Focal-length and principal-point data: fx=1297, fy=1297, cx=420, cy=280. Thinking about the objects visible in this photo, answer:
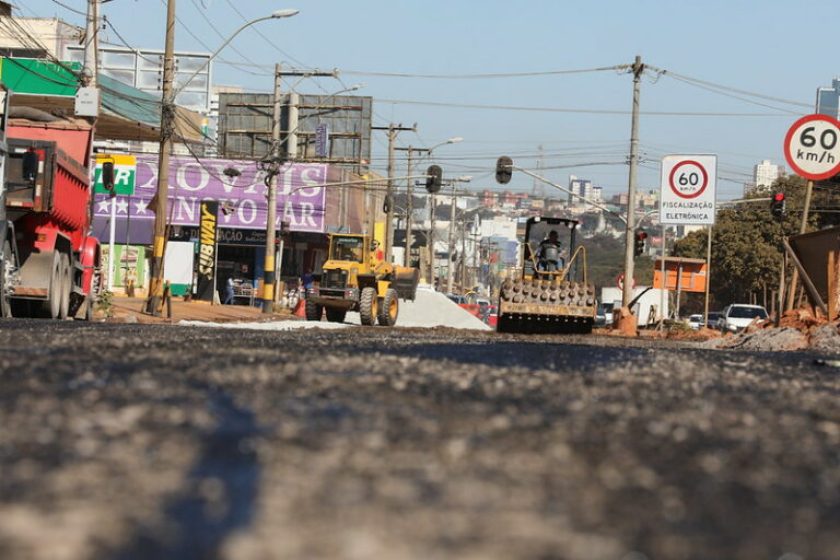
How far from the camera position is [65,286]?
24438 millimetres

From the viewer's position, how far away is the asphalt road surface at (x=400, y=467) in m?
3.68

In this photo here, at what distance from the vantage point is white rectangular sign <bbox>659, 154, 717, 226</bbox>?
123 ft

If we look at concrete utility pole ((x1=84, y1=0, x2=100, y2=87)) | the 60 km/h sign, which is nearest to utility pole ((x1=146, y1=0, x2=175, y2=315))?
concrete utility pole ((x1=84, y1=0, x2=100, y2=87))

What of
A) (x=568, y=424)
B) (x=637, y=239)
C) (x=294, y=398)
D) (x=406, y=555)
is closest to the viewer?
(x=406, y=555)

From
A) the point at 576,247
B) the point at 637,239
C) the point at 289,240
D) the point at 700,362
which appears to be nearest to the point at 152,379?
the point at 700,362

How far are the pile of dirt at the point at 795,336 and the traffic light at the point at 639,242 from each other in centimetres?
1887

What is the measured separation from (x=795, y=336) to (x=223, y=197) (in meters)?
50.7

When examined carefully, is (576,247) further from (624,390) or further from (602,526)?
(602,526)

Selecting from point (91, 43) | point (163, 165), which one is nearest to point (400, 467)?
point (91, 43)

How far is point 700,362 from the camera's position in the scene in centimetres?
1246

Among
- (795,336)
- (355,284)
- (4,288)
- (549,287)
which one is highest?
(549,287)

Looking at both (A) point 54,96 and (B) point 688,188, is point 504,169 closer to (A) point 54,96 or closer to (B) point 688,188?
(B) point 688,188

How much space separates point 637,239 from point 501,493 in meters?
40.9

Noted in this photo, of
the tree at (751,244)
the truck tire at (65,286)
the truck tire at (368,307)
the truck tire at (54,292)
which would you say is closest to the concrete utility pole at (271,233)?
the truck tire at (368,307)
